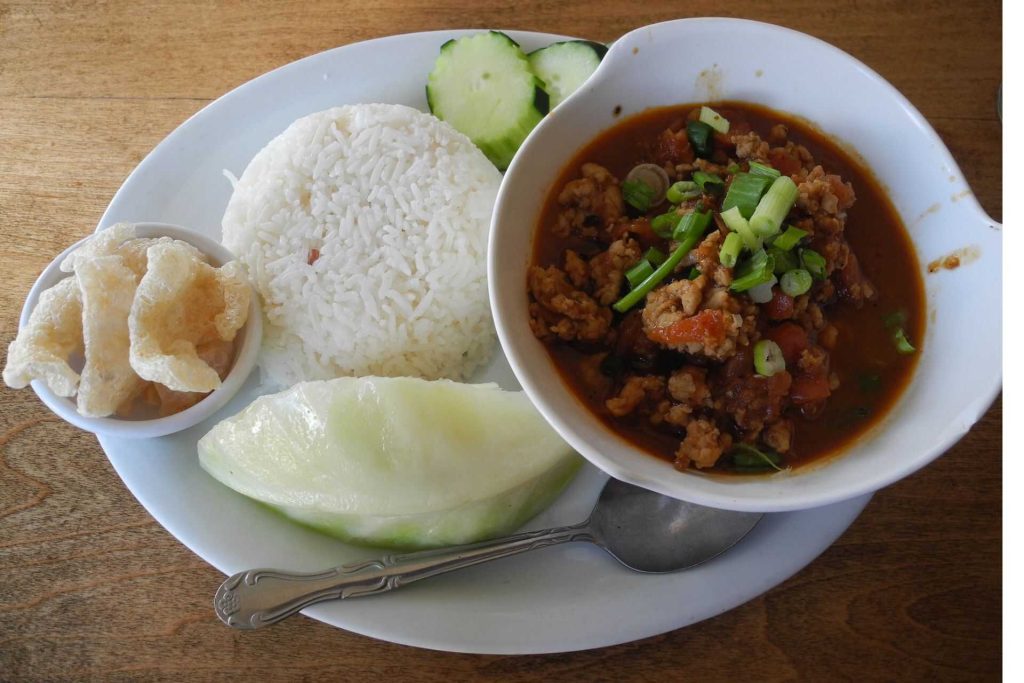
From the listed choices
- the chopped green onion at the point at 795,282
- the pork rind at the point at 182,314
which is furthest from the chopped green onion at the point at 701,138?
the pork rind at the point at 182,314

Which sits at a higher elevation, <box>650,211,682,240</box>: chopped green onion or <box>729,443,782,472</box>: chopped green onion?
<box>650,211,682,240</box>: chopped green onion

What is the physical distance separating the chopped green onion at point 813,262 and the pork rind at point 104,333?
5.67 feet

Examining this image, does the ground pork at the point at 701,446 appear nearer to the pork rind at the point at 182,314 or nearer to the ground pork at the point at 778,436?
the ground pork at the point at 778,436

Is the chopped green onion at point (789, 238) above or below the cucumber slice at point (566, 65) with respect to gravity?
below

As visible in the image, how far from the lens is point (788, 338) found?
165 centimetres

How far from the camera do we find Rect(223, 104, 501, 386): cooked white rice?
6.94 ft

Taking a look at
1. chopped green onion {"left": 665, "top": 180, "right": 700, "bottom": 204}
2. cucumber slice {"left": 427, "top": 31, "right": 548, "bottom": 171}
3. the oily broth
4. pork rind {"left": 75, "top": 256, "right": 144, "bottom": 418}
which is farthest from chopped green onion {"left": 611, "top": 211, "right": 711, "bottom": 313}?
pork rind {"left": 75, "top": 256, "right": 144, "bottom": 418}

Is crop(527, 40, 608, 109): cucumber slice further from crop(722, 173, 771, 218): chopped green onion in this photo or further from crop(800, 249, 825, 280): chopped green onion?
crop(800, 249, 825, 280): chopped green onion

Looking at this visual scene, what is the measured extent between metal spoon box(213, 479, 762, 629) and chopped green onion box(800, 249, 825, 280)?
2.21 feet

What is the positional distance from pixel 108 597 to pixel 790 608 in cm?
195

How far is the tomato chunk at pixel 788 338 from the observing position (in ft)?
5.41

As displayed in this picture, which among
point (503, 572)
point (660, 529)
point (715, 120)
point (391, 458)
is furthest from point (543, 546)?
point (715, 120)

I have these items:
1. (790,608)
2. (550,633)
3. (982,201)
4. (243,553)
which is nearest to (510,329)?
(550,633)

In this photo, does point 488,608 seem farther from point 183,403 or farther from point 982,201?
point 982,201
